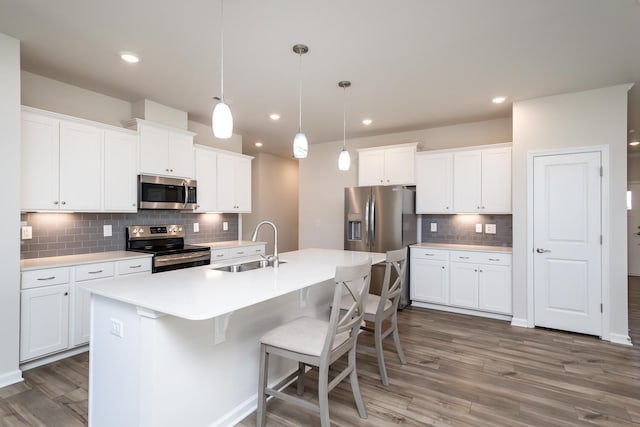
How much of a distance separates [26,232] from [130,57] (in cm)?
190

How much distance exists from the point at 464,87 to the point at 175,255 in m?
3.64

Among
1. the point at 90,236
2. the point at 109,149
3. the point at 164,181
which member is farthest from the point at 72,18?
the point at 90,236

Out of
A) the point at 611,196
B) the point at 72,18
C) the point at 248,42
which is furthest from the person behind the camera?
the point at 611,196

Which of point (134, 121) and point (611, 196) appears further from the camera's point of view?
point (134, 121)

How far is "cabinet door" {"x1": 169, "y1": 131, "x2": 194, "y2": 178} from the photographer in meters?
4.03

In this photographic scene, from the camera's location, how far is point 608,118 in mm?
3445

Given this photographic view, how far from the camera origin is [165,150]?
3957 mm

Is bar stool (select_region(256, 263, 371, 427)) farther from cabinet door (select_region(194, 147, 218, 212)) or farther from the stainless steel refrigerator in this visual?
cabinet door (select_region(194, 147, 218, 212))

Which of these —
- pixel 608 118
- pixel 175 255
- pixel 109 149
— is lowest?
pixel 175 255

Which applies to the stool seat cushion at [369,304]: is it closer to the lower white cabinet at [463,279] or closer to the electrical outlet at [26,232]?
the lower white cabinet at [463,279]

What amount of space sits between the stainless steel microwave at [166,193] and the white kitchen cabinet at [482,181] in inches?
140

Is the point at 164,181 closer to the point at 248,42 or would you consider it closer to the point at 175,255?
the point at 175,255

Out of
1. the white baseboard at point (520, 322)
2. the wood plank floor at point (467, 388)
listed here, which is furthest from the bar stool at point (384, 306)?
the white baseboard at point (520, 322)

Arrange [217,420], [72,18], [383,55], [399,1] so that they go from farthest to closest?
[383,55], [72,18], [399,1], [217,420]
